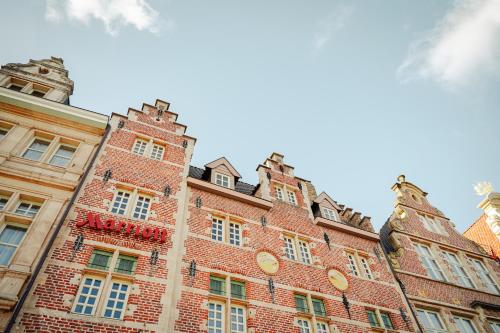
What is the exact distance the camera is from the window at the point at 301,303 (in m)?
10.4

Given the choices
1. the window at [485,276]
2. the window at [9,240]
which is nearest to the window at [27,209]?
the window at [9,240]

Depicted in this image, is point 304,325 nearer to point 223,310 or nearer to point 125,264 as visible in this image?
point 223,310

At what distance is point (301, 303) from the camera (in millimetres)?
10625

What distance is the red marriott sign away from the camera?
9289 millimetres

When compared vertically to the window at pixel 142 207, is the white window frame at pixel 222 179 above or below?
above

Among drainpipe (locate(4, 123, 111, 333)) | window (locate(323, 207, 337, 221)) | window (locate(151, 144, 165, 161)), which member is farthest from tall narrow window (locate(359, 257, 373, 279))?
drainpipe (locate(4, 123, 111, 333))

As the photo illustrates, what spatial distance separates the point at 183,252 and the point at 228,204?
127 inches

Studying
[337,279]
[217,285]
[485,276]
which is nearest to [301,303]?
[337,279]

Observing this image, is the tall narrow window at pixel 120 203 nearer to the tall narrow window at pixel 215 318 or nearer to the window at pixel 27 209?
the window at pixel 27 209

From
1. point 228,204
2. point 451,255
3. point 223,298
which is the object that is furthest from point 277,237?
point 451,255

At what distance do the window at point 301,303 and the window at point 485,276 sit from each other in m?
10.7

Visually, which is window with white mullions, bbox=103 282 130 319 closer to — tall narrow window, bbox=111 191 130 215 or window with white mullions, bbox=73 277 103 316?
window with white mullions, bbox=73 277 103 316

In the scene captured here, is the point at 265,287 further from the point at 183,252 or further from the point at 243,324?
the point at 183,252

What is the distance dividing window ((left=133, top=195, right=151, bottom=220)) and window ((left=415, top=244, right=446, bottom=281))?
12625mm
